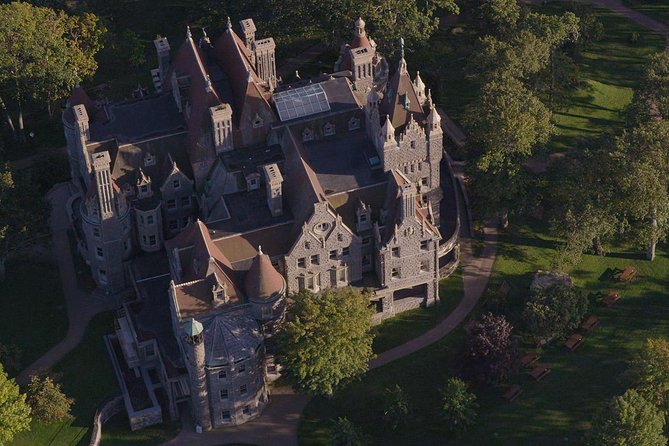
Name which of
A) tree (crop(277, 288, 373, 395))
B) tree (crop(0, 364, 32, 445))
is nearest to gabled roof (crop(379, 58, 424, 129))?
tree (crop(277, 288, 373, 395))

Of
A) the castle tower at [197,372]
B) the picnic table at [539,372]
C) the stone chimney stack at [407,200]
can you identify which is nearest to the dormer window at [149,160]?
the castle tower at [197,372]

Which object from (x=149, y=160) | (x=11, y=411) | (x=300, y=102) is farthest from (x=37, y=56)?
(x=11, y=411)

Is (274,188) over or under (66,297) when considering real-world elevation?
over

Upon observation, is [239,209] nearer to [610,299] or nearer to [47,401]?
[47,401]

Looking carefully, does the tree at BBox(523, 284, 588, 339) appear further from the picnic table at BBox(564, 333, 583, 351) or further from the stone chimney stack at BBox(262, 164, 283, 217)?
the stone chimney stack at BBox(262, 164, 283, 217)

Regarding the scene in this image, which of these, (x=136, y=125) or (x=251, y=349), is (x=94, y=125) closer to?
(x=136, y=125)

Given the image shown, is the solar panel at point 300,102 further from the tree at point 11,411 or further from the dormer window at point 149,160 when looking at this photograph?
the tree at point 11,411
